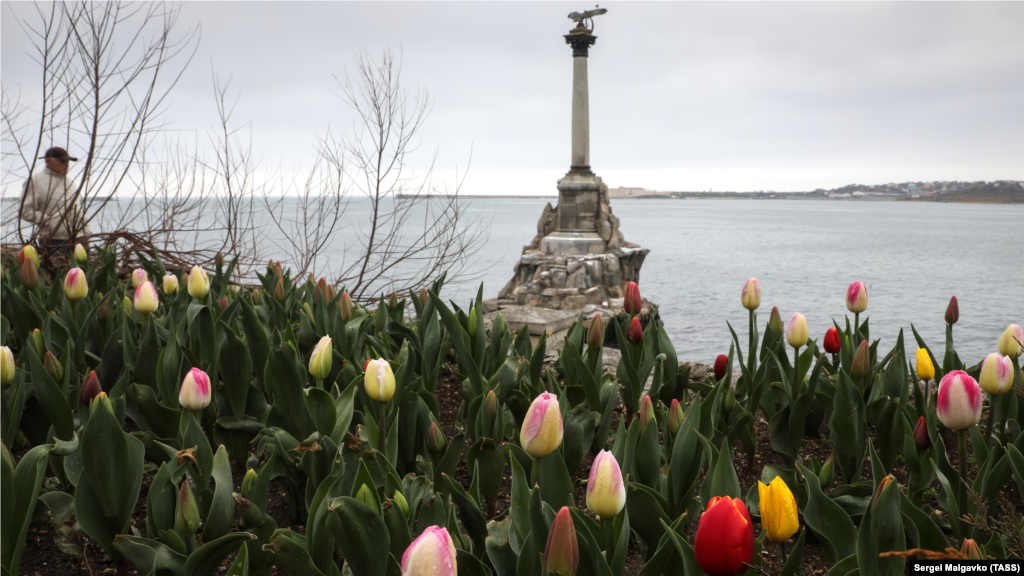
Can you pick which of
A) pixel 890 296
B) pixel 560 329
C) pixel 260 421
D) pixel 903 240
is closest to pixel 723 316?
pixel 890 296

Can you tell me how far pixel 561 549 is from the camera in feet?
3.08

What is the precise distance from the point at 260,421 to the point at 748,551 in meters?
1.45

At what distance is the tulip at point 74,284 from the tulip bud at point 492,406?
5.39 ft

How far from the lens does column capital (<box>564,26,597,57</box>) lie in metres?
15.2

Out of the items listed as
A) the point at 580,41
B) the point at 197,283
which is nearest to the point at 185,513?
the point at 197,283

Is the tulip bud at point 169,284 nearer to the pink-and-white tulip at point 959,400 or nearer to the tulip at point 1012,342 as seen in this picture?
the pink-and-white tulip at point 959,400

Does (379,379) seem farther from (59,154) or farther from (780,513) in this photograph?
(59,154)

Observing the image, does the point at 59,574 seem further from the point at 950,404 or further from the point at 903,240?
the point at 903,240

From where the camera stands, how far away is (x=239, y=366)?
185 cm

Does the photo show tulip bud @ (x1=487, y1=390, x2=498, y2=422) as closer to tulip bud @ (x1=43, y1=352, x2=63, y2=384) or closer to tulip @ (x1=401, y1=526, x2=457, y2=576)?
tulip @ (x1=401, y1=526, x2=457, y2=576)

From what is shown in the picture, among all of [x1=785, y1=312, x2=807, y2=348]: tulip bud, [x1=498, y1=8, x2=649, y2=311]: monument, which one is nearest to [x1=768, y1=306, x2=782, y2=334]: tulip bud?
[x1=785, y1=312, x2=807, y2=348]: tulip bud

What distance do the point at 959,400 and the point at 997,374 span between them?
1.26 feet

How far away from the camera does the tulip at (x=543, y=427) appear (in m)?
1.22

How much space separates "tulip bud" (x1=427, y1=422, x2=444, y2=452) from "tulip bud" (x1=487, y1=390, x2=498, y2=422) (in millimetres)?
141
